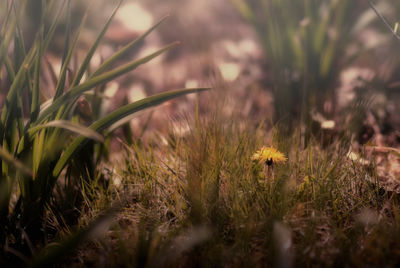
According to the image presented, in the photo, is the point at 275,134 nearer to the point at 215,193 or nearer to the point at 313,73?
the point at 215,193

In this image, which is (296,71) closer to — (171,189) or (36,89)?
(171,189)

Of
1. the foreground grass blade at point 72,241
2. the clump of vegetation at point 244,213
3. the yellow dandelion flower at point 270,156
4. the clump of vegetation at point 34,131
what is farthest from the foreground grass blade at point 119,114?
the foreground grass blade at point 72,241

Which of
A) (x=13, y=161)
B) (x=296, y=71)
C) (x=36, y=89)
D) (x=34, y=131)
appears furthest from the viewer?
(x=296, y=71)

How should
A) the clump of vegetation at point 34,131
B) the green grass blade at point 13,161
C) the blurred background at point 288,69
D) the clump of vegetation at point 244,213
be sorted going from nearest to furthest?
the green grass blade at point 13,161, the clump of vegetation at point 244,213, the clump of vegetation at point 34,131, the blurred background at point 288,69

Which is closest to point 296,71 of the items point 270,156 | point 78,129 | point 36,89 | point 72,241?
point 270,156

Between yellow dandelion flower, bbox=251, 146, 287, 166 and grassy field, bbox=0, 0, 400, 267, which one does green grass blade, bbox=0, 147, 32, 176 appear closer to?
grassy field, bbox=0, 0, 400, 267

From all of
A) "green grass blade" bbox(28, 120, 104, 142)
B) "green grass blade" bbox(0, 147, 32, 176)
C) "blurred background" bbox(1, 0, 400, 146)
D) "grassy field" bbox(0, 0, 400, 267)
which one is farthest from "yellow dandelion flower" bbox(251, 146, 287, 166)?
"green grass blade" bbox(0, 147, 32, 176)

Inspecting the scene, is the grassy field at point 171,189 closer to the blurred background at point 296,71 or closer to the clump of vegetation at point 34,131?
the clump of vegetation at point 34,131

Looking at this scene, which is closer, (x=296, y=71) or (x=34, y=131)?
(x=34, y=131)
